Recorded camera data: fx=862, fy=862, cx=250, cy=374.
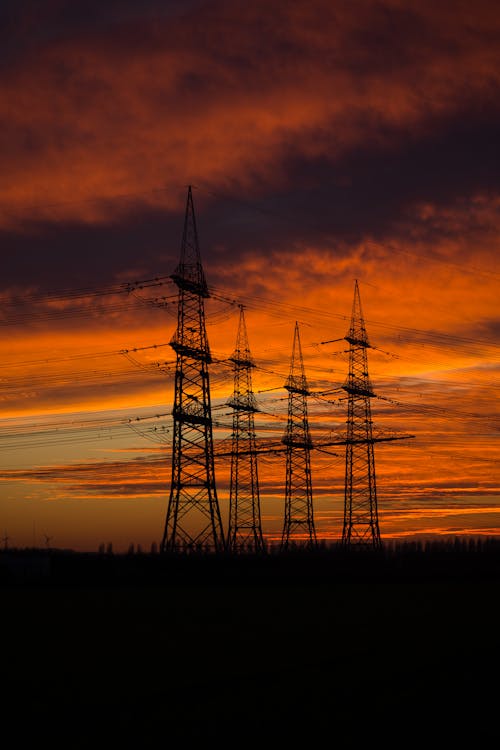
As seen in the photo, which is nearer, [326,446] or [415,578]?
[415,578]

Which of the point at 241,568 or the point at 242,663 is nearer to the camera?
the point at 242,663

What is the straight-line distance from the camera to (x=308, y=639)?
3612 centimetres

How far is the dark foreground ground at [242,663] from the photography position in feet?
71.5

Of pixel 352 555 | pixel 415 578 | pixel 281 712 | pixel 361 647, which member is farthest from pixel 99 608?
pixel 352 555

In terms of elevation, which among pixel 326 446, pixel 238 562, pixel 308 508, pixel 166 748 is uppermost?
pixel 326 446

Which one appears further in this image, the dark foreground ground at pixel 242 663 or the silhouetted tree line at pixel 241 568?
the silhouetted tree line at pixel 241 568

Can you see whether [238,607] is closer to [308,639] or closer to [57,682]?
[308,639]

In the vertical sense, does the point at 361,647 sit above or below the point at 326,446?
below

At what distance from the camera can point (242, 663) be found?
30.1m

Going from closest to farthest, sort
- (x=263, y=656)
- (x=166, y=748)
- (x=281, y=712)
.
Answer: (x=166, y=748) → (x=281, y=712) → (x=263, y=656)

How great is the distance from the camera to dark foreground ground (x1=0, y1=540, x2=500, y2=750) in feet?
71.5

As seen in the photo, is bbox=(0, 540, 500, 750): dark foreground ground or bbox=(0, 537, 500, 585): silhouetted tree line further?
bbox=(0, 537, 500, 585): silhouetted tree line

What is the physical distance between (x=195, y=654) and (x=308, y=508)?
51913 millimetres

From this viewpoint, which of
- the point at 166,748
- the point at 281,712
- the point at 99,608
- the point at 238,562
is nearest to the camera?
the point at 166,748
